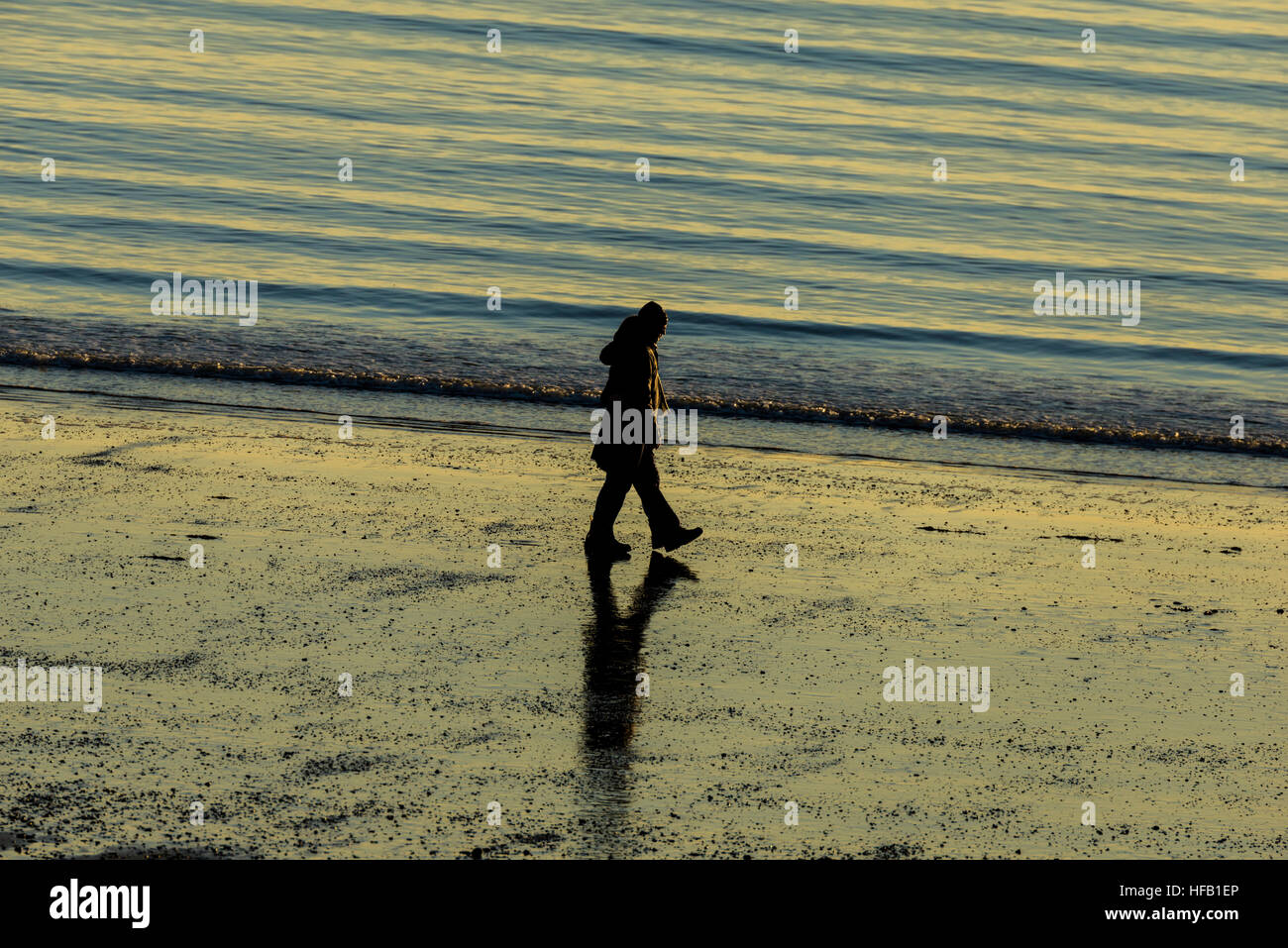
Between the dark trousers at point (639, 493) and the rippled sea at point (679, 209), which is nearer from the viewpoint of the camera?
the dark trousers at point (639, 493)

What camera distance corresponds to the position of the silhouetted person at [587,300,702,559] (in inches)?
394

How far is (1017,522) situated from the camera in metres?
11.2

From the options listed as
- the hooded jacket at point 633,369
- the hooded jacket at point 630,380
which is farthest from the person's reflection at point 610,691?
the hooded jacket at point 633,369

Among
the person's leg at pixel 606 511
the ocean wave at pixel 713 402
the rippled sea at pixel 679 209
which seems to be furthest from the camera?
the rippled sea at pixel 679 209

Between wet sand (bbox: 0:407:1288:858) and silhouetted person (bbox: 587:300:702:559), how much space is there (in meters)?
0.24

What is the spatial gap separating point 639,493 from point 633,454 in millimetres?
255

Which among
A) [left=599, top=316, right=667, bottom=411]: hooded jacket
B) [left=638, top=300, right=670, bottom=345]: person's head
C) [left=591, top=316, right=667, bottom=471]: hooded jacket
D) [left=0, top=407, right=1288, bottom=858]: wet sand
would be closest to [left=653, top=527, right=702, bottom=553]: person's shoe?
[left=0, top=407, right=1288, bottom=858]: wet sand

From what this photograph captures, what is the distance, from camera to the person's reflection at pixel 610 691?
6238mm

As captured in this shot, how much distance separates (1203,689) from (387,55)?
40.3 m

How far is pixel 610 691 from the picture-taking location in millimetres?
7625

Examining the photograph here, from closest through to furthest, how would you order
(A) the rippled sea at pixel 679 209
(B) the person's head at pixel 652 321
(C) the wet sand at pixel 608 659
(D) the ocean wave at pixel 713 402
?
(C) the wet sand at pixel 608 659 → (B) the person's head at pixel 652 321 → (D) the ocean wave at pixel 713 402 → (A) the rippled sea at pixel 679 209

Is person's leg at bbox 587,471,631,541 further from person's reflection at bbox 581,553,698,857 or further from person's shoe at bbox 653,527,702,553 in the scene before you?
person's shoe at bbox 653,527,702,553

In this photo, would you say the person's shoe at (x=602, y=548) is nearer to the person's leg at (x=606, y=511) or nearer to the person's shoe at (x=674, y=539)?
the person's leg at (x=606, y=511)

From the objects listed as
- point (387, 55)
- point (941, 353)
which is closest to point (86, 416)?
point (941, 353)
